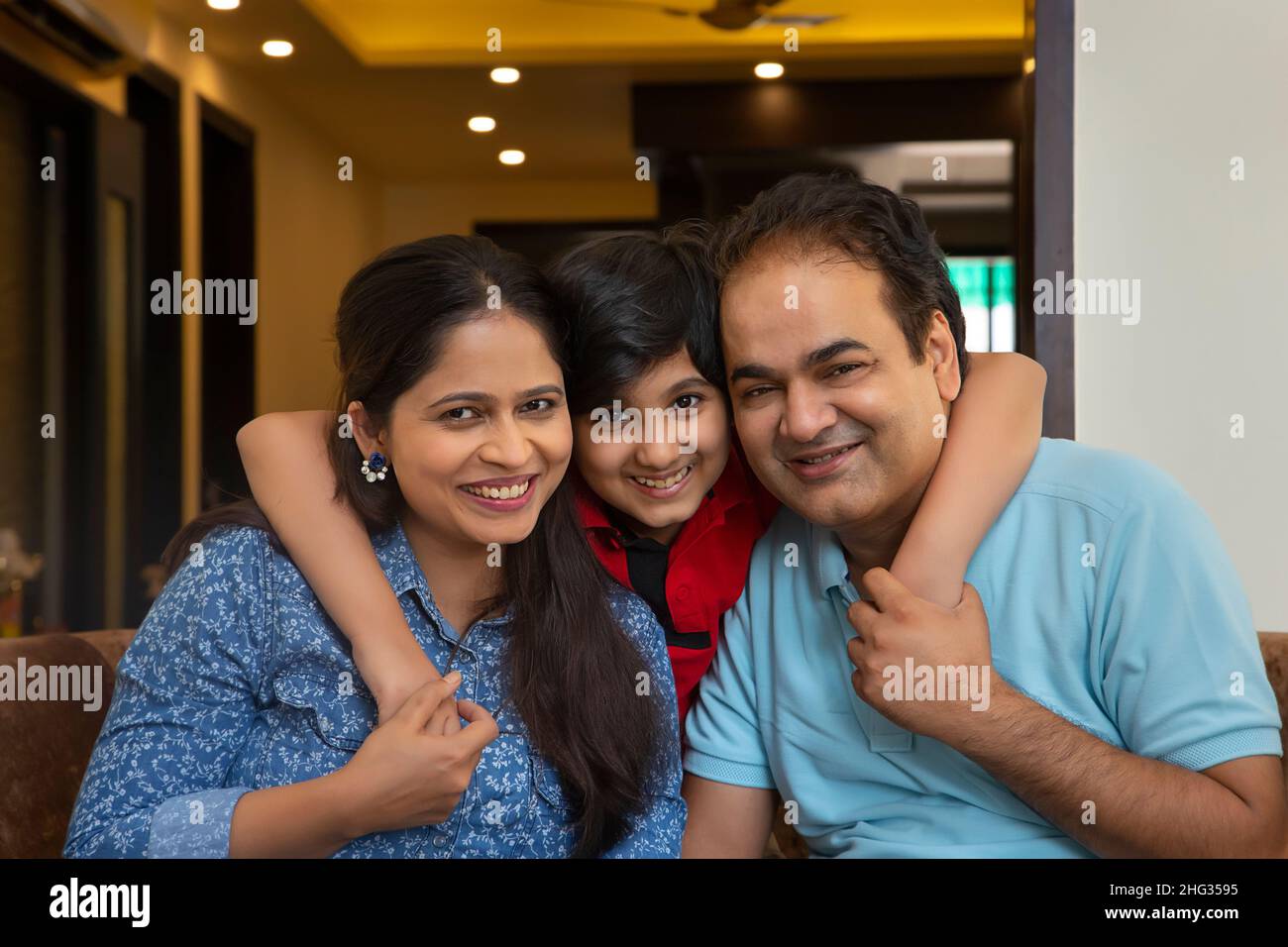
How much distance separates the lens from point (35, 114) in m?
3.36

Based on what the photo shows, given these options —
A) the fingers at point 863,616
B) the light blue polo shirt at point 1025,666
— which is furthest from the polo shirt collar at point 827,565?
the fingers at point 863,616

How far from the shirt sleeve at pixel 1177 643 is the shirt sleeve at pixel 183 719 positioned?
83 centimetres

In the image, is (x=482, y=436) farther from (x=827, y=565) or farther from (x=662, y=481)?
(x=827, y=565)

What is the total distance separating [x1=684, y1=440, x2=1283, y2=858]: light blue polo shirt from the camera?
3.73 ft

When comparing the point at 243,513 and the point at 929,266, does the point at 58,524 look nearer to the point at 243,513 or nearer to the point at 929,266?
the point at 243,513

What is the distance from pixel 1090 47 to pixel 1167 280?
1.13 feet

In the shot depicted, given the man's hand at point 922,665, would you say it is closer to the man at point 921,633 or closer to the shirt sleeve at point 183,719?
the man at point 921,633

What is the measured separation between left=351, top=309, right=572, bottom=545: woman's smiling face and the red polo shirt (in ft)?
0.54

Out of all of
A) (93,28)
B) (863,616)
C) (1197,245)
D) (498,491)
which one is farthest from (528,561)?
(93,28)

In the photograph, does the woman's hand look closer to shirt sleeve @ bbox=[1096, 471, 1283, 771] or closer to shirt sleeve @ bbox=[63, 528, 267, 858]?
shirt sleeve @ bbox=[63, 528, 267, 858]

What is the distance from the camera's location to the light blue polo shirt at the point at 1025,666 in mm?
1136

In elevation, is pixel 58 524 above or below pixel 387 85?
below
